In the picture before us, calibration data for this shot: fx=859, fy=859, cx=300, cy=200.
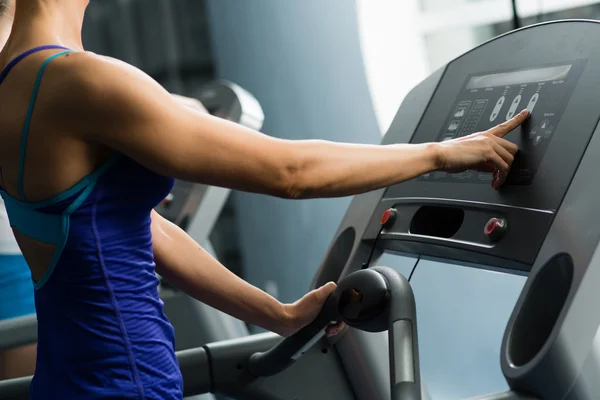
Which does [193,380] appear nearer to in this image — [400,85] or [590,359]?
[590,359]

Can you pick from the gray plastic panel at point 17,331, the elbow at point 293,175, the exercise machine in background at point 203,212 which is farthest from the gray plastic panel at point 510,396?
the exercise machine in background at point 203,212

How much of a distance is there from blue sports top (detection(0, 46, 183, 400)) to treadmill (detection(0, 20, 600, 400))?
0.32 metres

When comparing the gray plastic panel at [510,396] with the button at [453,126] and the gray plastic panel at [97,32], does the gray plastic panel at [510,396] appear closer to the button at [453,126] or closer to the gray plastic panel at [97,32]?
the button at [453,126]

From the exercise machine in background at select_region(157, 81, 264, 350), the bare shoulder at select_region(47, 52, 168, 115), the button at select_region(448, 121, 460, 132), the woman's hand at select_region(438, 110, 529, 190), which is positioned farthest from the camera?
the exercise machine in background at select_region(157, 81, 264, 350)

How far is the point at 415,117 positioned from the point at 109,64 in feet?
2.63

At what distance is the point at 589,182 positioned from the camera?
121 centimetres

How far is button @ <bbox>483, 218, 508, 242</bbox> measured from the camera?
131 cm

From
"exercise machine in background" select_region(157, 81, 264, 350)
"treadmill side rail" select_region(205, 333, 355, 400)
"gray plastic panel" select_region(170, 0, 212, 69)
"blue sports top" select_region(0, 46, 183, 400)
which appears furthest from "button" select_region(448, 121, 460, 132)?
"gray plastic panel" select_region(170, 0, 212, 69)

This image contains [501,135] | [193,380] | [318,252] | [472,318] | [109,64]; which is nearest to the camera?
[109,64]

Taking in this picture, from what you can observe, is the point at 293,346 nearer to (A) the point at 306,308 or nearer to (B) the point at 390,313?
(A) the point at 306,308

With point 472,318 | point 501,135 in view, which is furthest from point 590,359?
point 472,318

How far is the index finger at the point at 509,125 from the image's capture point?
4.43 feet

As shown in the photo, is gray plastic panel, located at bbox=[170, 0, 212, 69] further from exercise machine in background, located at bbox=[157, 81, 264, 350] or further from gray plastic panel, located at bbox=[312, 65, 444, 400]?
gray plastic panel, located at bbox=[312, 65, 444, 400]

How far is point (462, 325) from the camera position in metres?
3.66
